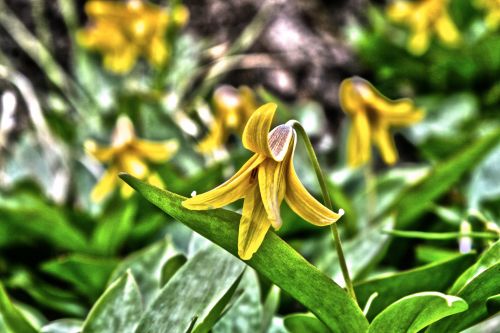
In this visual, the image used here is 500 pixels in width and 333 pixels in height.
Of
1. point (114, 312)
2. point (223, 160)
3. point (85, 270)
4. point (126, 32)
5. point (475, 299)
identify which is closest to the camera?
point (475, 299)

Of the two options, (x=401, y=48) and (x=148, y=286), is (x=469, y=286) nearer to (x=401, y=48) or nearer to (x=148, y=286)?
(x=148, y=286)

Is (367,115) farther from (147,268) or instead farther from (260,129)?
(260,129)

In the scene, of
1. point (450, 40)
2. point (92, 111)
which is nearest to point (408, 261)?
point (450, 40)

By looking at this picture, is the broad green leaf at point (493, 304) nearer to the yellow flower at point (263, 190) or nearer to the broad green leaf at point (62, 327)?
the yellow flower at point (263, 190)

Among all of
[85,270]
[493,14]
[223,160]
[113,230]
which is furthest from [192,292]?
[493,14]

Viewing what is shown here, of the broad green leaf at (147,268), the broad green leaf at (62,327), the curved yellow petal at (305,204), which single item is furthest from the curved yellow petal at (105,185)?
the curved yellow petal at (305,204)

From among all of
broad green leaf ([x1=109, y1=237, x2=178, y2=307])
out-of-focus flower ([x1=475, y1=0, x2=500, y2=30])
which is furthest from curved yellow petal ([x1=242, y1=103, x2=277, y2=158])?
out-of-focus flower ([x1=475, y1=0, x2=500, y2=30])
